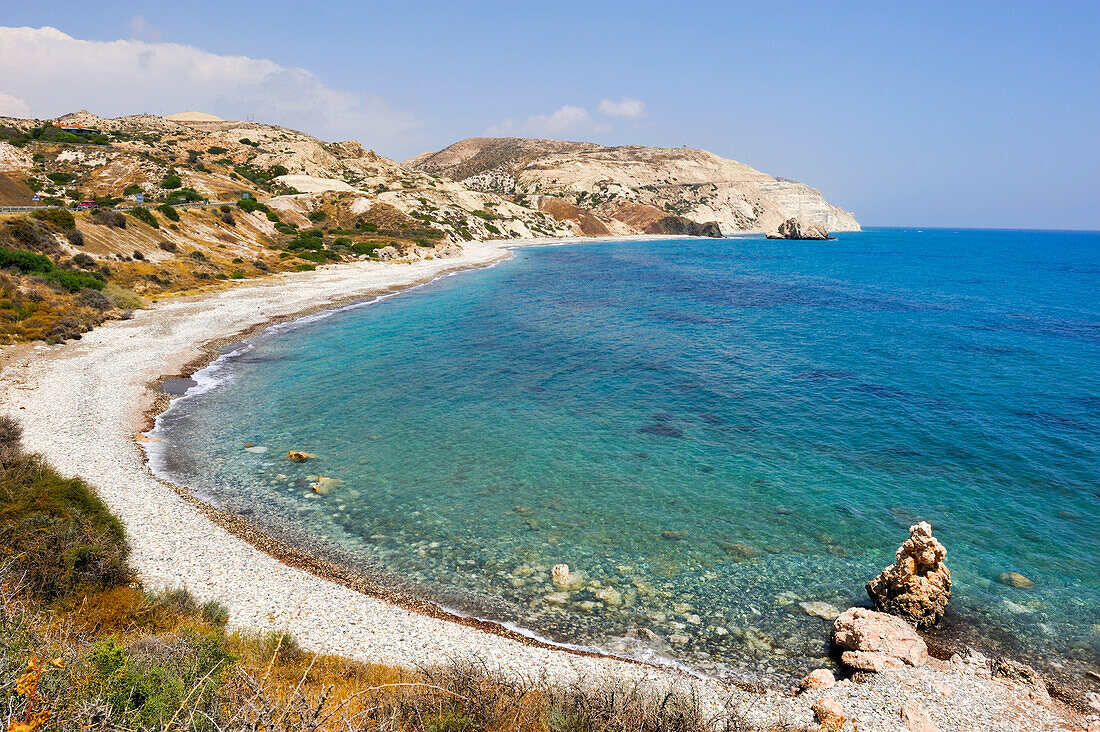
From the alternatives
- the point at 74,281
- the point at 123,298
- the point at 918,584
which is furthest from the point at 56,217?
the point at 918,584

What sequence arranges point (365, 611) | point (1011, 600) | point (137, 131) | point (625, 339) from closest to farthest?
point (365, 611) < point (1011, 600) < point (625, 339) < point (137, 131)

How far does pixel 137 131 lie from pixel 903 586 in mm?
149096

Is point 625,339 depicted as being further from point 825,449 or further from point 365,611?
point 365,611

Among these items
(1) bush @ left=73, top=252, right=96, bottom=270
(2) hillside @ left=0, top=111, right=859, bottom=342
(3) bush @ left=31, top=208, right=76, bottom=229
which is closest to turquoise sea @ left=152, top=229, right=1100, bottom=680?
(2) hillside @ left=0, top=111, right=859, bottom=342

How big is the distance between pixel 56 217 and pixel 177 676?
51833 mm

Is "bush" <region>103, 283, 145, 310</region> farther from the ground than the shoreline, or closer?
farther from the ground

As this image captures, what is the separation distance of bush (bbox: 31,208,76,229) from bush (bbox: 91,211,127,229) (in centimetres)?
284

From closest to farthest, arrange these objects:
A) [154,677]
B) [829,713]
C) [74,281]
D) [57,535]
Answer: [154,677]
[829,713]
[57,535]
[74,281]

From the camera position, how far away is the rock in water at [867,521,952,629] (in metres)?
11.8

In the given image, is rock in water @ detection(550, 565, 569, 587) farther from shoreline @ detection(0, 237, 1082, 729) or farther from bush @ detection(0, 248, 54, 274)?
bush @ detection(0, 248, 54, 274)

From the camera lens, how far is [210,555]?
13.4 meters

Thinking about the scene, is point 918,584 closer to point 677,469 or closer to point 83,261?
point 677,469

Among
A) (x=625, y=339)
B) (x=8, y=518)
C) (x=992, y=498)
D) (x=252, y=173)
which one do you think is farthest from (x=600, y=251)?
(x=8, y=518)

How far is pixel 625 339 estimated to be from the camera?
38.6 metres
